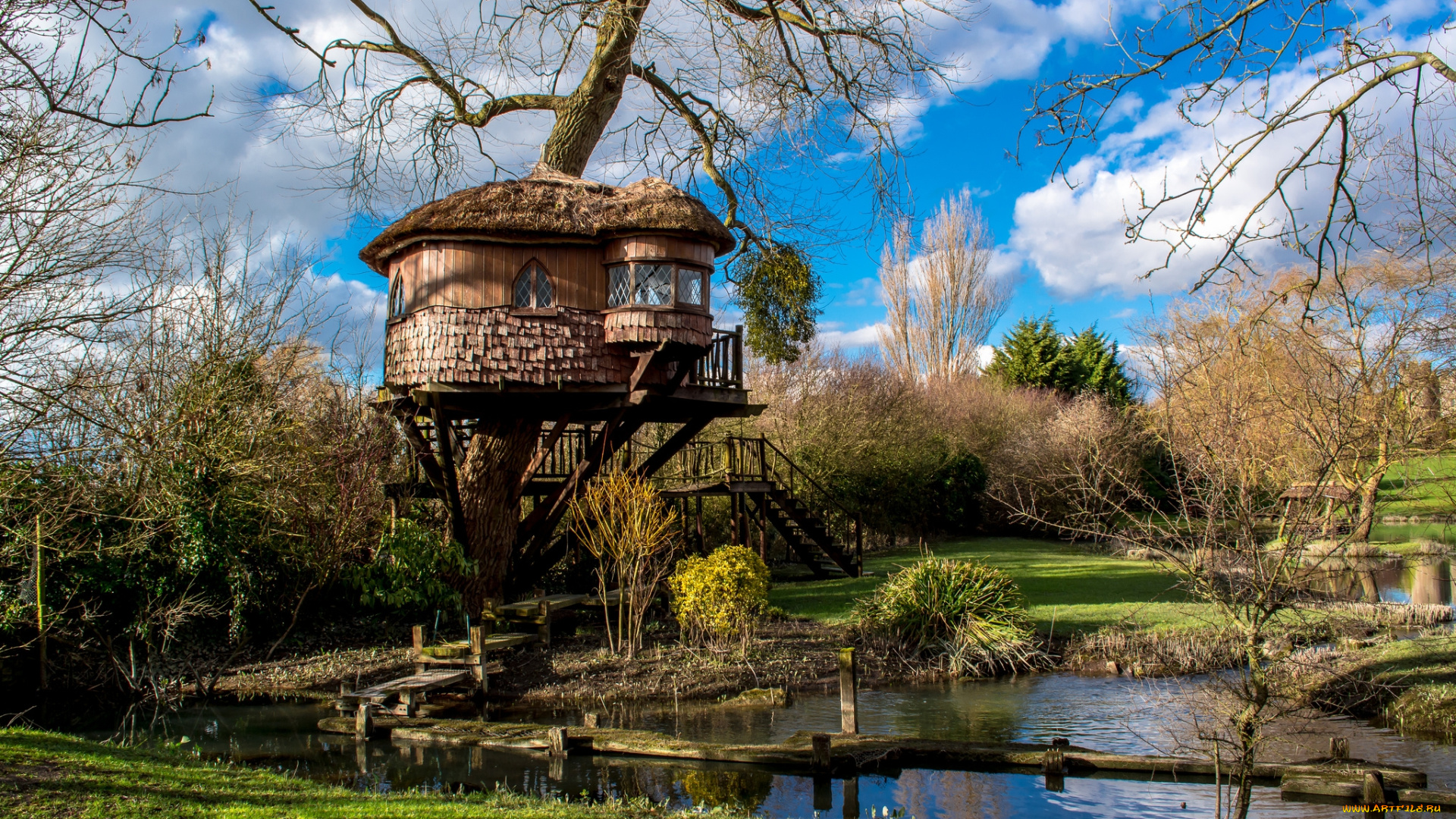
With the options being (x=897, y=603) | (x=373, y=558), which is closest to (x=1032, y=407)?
(x=897, y=603)

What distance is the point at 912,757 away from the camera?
31.0ft

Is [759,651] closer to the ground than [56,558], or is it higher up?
closer to the ground

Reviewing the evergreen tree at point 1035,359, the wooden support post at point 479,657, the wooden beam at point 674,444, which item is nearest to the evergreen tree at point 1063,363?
the evergreen tree at point 1035,359

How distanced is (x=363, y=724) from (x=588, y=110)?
12.0 meters

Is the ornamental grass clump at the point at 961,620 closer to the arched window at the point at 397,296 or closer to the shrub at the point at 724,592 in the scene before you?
the shrub at the point at 724,592

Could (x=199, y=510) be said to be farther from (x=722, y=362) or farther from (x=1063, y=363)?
(x=1063, y=363)

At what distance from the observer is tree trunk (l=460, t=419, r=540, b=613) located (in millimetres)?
17516

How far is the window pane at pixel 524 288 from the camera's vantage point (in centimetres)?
1622

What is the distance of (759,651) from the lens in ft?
46.5

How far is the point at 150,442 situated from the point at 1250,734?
439 inches

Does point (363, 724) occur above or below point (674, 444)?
below

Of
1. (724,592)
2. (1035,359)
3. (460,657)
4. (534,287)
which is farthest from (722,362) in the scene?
(1035,359)

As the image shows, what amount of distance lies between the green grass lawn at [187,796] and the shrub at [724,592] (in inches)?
230

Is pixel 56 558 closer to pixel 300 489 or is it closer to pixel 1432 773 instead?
pixel 300 489
